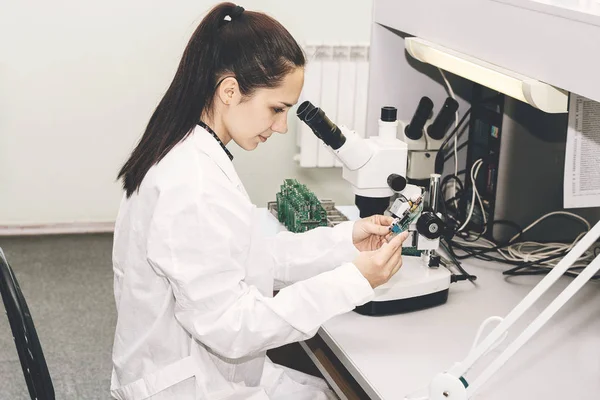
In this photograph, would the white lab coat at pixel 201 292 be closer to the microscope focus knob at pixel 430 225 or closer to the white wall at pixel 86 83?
the microscope focus knob at pixel 430 225

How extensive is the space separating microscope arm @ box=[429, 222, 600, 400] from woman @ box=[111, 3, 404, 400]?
252mm

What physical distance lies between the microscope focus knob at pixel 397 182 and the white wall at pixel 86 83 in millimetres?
1883

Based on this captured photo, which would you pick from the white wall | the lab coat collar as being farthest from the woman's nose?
the white wall

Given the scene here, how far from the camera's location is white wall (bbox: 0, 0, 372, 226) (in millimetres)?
3258

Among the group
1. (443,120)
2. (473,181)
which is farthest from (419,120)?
(473,181)

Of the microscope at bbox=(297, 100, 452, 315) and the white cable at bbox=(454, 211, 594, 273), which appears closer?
the microscope at bbox=(297, 100, 452, 315)

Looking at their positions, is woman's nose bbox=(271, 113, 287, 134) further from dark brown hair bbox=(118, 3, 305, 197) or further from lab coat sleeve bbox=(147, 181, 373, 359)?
lab coat sleeve bbox=(147, 181, 373, 359)

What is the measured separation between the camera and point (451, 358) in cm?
136

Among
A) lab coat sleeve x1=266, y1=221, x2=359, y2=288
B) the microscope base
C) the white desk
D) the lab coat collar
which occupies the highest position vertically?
the lab coat collar

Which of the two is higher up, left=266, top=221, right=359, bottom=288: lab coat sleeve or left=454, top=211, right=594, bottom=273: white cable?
left=266, top=221, right=359, bottom=288: lab coat sleeve

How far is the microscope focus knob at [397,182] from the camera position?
1594 mm

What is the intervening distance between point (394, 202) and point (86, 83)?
2184mm

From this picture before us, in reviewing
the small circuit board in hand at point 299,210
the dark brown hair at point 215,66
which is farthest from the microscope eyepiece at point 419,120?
the dark brown hair at point 215,66

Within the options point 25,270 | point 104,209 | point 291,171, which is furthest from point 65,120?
point 291,171
